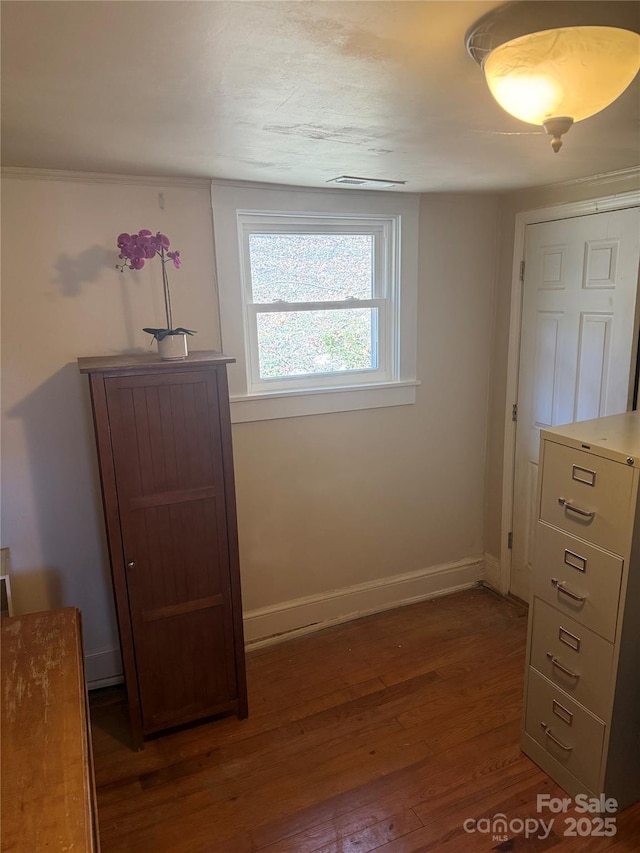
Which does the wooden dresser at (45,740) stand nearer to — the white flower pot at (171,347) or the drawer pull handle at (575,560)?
the white flower pot at (171,347)

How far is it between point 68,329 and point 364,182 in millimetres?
1429

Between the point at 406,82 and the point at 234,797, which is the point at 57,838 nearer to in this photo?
the point at 234,797

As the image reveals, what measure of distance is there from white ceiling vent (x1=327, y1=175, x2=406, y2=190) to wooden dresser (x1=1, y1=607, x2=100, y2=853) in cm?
204

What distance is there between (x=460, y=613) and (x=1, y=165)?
3057mm

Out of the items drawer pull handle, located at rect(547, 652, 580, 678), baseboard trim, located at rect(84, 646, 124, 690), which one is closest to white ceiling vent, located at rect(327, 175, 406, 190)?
drawer pull handle, located at rect(547, 652, 580, 678)

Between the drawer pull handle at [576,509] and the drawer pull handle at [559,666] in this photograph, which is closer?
the drawer pull handle at [576,509]

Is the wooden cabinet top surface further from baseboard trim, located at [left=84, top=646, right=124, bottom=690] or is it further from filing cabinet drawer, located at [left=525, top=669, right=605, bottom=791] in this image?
filing cabinet drawer, located at [left=525, top=669, right=605, bottom=791]

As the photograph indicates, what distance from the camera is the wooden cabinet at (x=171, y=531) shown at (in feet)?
6.56

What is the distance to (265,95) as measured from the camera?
1.28 metres

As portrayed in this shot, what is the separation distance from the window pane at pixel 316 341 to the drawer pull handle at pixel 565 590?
1451mm

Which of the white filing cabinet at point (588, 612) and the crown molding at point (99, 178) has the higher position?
the crown molding at point (99, 178)

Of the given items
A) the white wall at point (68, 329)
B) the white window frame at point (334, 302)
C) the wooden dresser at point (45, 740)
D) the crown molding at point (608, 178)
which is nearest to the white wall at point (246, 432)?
the white wall at point (68, 329)

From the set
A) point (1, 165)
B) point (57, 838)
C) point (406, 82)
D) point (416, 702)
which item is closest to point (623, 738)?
point (416, 702)

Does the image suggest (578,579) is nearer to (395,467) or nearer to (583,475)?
(583,475)
